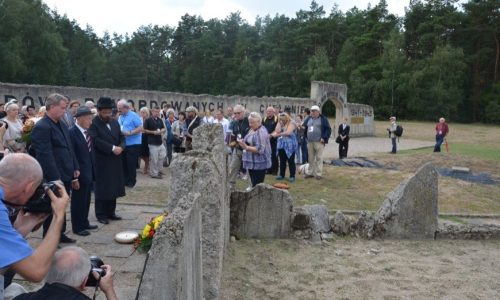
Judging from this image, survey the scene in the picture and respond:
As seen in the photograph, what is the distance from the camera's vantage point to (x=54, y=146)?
5.18 meters

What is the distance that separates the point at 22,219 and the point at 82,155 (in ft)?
9.68

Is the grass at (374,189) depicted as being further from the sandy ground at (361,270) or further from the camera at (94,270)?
the camera at (94,270)

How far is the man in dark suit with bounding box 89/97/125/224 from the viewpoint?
6137 mm

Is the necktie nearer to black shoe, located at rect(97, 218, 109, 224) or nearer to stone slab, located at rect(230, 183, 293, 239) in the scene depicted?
black shoe, located at rect(97, 218, 109, 224)

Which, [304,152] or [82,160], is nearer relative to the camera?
[82,160]

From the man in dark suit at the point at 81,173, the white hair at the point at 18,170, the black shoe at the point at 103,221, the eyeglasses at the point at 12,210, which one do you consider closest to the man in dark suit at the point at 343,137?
the black shoe at the point at 103,221

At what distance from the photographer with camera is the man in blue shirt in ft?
20.0

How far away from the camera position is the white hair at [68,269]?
7.79 feet

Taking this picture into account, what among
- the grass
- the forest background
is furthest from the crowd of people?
the forest background

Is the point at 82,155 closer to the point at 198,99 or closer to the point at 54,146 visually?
the point at 54,146

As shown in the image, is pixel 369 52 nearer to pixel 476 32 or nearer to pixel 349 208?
pixel 476 32

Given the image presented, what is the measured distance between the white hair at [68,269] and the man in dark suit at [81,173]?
3406 millimetres

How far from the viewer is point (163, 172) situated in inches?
453

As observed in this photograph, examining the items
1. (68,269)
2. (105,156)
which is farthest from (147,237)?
(68,269)
